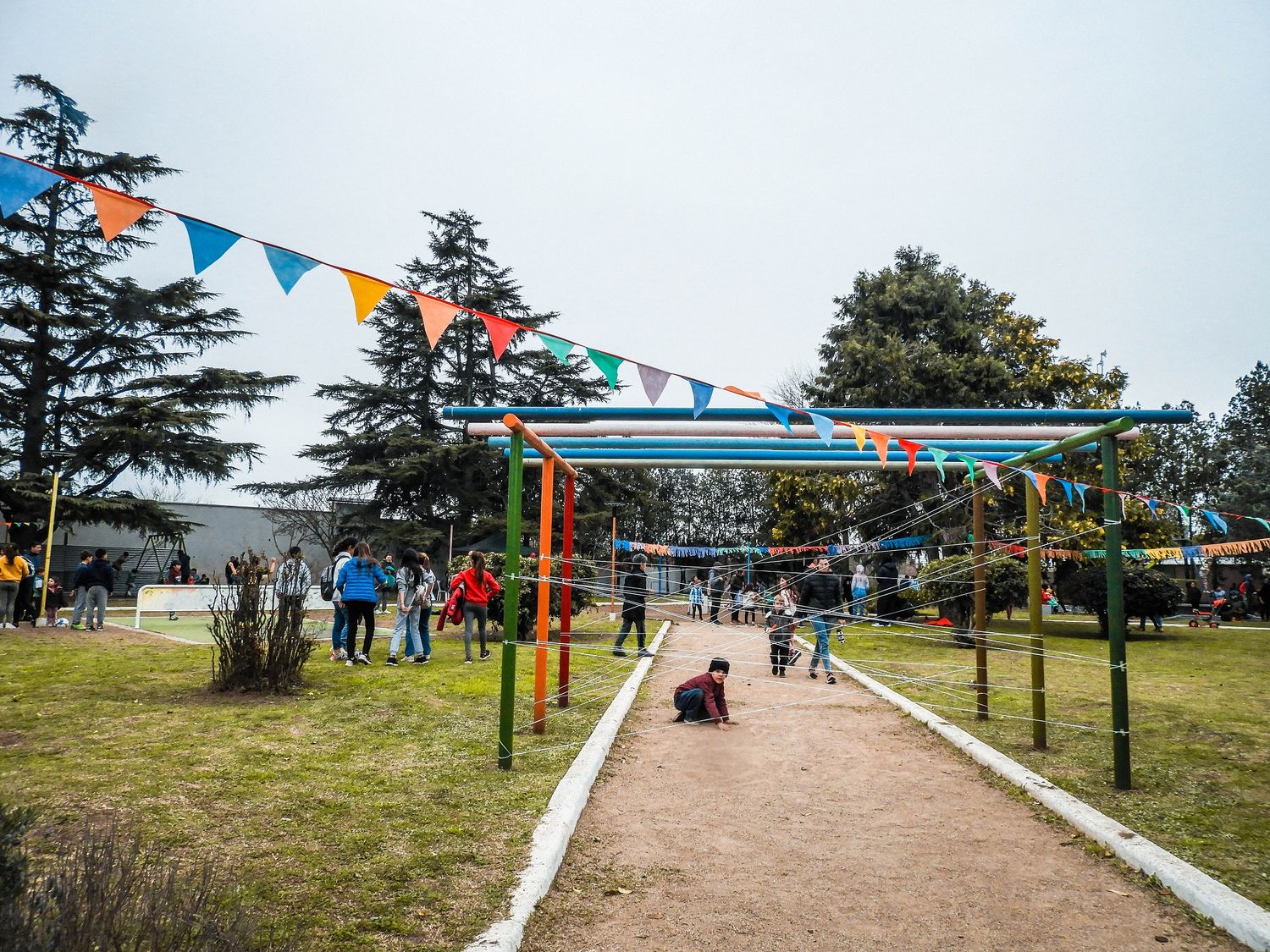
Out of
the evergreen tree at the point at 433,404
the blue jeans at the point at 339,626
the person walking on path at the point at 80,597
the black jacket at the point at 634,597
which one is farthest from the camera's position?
the evergreen tree at the point at 433,404

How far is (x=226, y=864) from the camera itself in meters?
3.92

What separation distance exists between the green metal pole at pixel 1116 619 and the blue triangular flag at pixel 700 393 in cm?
287

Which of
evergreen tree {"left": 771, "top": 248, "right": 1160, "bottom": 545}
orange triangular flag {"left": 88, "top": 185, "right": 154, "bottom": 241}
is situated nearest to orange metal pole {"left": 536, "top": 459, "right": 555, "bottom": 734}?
orange triangular flag {"left": 88, "top": 185, "right": 154, "bottom": 241}

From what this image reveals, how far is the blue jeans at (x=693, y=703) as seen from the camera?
27.2ft

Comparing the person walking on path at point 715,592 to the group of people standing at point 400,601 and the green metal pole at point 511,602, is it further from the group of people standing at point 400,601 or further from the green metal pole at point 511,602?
the group of people standing at point 400,601

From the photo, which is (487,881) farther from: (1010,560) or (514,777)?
(1010,560)

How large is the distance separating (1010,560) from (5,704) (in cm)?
1791

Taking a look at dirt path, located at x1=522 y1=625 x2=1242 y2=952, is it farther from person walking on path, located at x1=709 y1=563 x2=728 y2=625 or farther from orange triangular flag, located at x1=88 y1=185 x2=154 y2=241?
orange triangular flag, located at x1=88 y1=185 x2=154 y2=241

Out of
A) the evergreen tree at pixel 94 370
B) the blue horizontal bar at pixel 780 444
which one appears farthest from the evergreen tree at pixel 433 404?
the blue horizontal bar at pixel 780 444

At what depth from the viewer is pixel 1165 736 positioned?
24.9 feet

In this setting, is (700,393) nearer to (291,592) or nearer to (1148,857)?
(1148,857)

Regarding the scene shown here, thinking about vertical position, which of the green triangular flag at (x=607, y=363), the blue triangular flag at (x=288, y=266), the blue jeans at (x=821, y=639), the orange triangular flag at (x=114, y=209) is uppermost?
the orange triangular flag at (x=114, y=209)

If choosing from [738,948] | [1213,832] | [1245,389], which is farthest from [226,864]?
[1245,389]

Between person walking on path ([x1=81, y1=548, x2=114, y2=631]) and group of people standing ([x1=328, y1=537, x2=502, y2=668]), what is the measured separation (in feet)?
21.3
